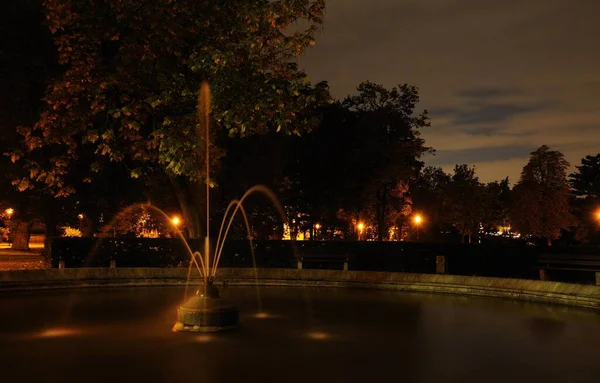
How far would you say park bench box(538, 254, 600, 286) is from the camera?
18625 millimetres

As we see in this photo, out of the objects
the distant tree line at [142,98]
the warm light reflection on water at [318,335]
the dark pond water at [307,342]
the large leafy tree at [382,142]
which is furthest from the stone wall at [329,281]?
the large leafy tree at [382,142]

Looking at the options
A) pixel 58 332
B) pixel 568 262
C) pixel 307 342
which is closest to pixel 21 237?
pixel 568 262

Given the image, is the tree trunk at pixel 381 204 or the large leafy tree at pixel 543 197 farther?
the large leafy tree at pixel 543 197

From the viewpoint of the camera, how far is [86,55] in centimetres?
1777

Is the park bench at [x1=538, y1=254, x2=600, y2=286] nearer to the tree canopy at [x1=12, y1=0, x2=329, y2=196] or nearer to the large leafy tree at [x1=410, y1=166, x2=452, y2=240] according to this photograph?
the tree canopy at [x1=12, y1=0, x2=329, y2=196]

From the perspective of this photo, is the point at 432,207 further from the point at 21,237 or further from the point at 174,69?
the point at 174,69

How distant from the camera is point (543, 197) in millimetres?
70188

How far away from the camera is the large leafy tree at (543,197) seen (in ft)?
229

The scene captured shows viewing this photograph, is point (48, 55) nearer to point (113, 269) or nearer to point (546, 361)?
point (113, 269)

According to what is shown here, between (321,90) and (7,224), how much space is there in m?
50.5

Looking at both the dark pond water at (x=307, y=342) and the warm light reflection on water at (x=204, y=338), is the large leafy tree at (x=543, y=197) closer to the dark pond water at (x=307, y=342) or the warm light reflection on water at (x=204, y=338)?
the dark pond water at (x=307, y=342)

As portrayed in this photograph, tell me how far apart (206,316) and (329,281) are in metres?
8.82

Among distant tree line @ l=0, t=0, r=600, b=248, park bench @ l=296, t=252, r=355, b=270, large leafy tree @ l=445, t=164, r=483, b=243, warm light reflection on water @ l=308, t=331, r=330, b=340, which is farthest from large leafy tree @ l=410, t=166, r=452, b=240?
warm light reflection on water @ l=308, t=331, r=330, b=340

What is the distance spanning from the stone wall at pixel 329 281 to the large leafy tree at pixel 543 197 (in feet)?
184
